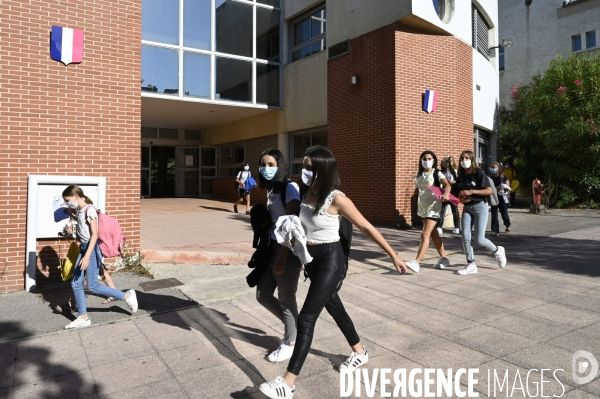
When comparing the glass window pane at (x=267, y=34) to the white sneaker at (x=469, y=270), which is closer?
the white sneaker at (x=469, y=270)

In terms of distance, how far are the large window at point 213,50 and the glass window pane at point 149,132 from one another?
6203 millimetres

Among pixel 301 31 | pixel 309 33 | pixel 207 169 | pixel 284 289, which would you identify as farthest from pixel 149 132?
pixel 284 289

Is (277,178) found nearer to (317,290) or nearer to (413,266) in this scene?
(317,290)

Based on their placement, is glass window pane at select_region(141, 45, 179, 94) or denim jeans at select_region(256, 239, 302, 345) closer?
denim jeans at select_region(256, 239, 302, 345)

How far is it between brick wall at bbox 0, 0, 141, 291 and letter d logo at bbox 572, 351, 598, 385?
5.78m

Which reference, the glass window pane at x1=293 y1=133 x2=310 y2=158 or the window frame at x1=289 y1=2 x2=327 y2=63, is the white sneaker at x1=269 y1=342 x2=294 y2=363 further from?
the window frame at x1=289 y1=2 x2=327 y2=63

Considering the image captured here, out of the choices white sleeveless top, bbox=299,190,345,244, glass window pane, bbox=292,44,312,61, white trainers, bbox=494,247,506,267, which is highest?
glass window pane, bbox=292,44,312,61

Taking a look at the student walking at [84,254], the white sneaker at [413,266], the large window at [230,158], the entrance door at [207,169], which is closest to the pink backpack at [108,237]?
the student walking at [84,254]

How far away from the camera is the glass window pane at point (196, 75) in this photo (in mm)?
13578

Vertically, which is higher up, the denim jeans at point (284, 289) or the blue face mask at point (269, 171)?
the blue face mask at point (269, 171)

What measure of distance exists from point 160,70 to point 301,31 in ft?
16.1

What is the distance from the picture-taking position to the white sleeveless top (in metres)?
3.01

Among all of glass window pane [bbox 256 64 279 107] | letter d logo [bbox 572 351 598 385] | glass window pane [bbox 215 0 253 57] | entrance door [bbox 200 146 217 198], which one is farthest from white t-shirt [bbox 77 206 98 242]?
entrance door [bbox 200 146 217 198]

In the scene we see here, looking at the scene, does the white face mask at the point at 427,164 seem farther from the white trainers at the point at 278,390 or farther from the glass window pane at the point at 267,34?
the glass window pane at the point at 267,34
